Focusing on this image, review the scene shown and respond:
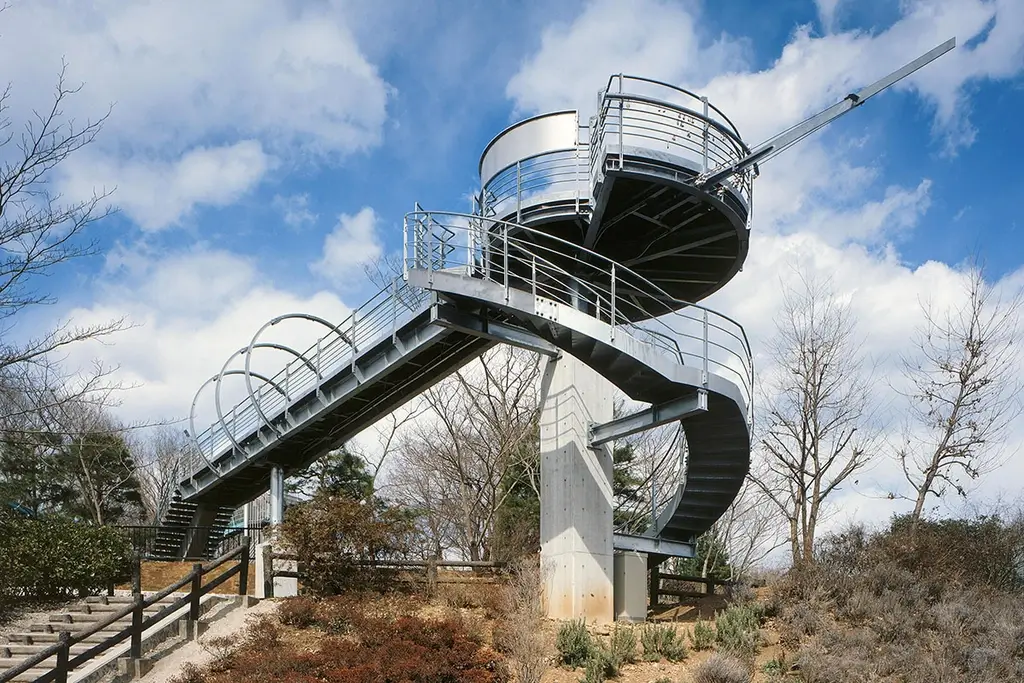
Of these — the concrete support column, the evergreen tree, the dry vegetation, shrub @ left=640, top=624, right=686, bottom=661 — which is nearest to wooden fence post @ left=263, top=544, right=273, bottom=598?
the concrete support column

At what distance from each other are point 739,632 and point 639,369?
14.4 ft

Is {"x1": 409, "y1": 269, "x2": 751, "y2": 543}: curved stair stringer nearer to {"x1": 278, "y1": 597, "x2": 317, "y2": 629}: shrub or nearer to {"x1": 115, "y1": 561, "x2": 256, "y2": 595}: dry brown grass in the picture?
{"x1": 278, "y1": 597, "x2": 317, "y2": 629}: shrub

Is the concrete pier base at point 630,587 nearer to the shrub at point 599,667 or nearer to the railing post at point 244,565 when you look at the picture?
the shrub at point 599,667

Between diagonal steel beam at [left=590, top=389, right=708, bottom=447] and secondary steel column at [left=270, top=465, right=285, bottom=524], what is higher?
diagonal steel beam at [left=590, top=389, right=708, bottom=447]

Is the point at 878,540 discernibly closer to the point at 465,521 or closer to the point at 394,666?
the point at 394,666

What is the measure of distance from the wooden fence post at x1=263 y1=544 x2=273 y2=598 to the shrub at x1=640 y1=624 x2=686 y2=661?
283 inches

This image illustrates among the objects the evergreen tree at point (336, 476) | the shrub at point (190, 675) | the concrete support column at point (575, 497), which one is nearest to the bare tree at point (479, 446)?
the evergreen tree at point (336, 476)

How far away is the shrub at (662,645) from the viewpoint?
13.9 m

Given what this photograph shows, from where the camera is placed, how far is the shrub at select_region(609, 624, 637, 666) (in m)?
13.2

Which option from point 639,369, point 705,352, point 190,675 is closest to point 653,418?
point 639,369

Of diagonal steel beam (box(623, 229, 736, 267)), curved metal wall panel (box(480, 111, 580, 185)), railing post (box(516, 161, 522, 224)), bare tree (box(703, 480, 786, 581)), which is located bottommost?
bare tree (box(703, 480, 786, 581))

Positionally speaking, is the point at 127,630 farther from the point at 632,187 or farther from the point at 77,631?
the point at 632,187

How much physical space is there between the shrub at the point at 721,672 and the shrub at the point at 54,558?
11.7 m

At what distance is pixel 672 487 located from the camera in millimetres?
29797
